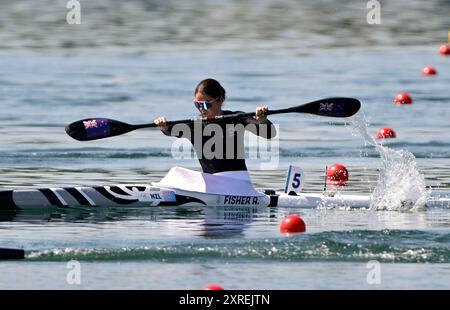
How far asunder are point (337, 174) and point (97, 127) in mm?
3827

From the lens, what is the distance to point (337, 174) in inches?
805

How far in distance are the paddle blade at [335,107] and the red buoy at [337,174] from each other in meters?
1.97

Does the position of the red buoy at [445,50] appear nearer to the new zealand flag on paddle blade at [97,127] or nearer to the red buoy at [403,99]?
the red buoy at [403,99]

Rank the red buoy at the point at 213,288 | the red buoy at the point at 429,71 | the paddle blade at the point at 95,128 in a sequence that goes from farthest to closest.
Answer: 1. the red buoy at the point at 429,71
2. the paddle blade at the point at 95,128
3. the red buoy at the point at 213,288

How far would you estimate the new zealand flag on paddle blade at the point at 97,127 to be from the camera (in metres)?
18.7

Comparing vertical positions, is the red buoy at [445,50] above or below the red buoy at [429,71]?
above

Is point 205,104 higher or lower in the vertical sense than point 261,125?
higher

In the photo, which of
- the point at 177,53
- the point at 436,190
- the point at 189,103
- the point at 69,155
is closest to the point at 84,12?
the point at 177,53

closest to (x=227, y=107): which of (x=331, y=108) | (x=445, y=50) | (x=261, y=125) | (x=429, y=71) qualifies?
(x=429, y=71)

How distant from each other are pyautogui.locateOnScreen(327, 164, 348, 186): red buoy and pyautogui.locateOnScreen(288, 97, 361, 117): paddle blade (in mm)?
1965

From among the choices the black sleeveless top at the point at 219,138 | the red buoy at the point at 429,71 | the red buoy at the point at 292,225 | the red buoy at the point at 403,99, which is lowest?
the red buoy at the point at 292,225

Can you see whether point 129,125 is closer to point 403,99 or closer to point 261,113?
point 261,113

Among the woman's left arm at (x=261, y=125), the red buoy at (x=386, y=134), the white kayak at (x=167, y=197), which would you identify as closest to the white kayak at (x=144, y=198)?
the white kayak at (x=167, y=197)
